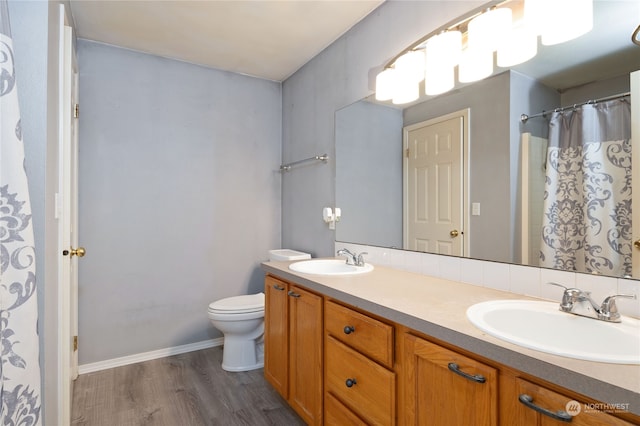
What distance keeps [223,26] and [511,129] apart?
1.93 meters

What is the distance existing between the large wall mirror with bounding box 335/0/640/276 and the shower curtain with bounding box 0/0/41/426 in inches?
61.2

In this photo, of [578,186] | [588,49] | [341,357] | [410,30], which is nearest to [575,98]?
[588,49]

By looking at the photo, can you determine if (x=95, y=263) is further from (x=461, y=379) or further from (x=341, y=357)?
(x=461, y=379)

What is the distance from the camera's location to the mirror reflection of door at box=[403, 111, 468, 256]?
5.14ft

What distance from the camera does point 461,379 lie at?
2.97ft

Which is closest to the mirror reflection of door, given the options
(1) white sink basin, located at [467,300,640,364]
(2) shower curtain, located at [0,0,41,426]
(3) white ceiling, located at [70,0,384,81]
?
(1) white sink basin, located at [467,300,640,364]

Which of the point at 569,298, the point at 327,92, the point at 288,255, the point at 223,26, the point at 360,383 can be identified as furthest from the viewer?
the point at 288,255

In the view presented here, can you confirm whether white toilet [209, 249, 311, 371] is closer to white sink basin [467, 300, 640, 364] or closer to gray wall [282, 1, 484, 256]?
gray wall [282, 1, 484, 256]

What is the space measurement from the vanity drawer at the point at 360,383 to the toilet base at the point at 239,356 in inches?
45.7

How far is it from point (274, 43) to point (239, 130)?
0.83 m

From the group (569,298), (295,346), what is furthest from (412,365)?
(295,346)

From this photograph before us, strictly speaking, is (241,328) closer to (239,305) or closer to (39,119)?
(239,305)

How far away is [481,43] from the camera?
145cm

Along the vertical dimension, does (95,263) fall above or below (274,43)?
below
